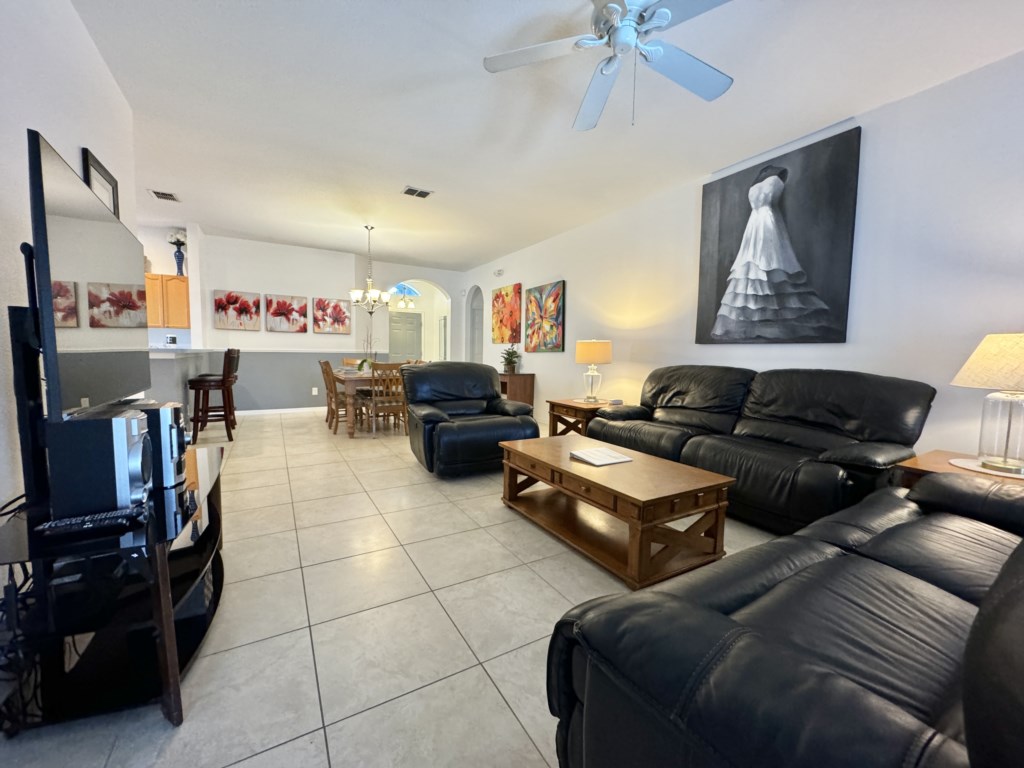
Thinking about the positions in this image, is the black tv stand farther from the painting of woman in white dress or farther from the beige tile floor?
the painting of woman in white dress

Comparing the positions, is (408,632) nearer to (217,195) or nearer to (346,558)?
(346,558)

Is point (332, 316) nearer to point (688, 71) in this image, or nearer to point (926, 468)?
point (688, 71)

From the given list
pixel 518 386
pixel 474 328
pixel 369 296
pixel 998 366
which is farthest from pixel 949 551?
pixel 474 328

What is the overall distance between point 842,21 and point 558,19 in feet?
4.26

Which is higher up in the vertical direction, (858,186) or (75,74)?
(75,74)

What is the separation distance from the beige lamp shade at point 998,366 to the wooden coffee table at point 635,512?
3.82ft

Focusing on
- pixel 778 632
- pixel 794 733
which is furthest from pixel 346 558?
pixel 794 733

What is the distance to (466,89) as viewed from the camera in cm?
237

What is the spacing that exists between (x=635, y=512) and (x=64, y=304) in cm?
206

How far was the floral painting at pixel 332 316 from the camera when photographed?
624cm

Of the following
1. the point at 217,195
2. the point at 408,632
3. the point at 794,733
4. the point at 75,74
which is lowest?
the point at 408,632

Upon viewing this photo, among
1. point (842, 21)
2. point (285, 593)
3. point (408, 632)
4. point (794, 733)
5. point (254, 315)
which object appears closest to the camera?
point (794, 733)

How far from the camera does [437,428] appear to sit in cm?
312

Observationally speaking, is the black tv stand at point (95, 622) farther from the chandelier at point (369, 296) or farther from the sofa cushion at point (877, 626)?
the chandelier at point (369, 296)
